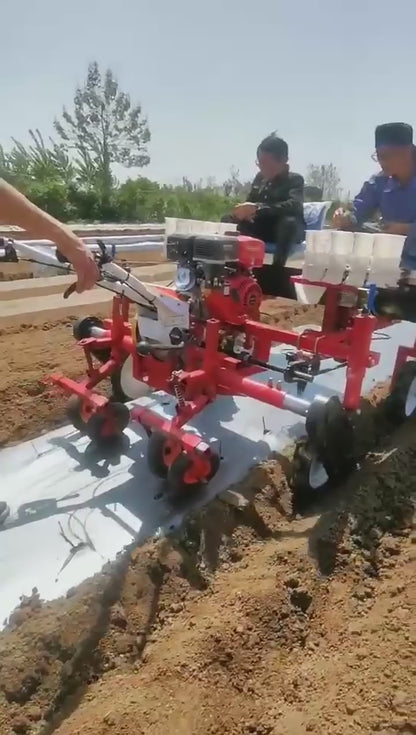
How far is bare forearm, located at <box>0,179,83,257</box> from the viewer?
1.74 meters

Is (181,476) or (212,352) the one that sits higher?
(212,352)

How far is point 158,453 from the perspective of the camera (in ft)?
9.93

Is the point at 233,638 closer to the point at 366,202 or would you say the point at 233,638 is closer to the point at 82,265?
the point at 82,265

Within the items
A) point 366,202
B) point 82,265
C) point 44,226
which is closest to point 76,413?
point 82,265

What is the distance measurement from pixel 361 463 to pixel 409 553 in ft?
2.92

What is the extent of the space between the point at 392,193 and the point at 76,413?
253 centimetres

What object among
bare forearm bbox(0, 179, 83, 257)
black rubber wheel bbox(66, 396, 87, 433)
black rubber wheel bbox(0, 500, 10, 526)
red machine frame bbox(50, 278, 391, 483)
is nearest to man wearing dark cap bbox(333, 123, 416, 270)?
red machine frame bbox(50, 278, 391, 483)

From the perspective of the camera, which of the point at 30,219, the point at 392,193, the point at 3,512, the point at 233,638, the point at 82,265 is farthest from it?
the point at 392,193

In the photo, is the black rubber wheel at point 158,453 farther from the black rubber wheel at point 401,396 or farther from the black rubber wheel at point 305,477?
the black rubber wheel at point 401,396

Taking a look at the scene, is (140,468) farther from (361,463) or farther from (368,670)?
(368,670)

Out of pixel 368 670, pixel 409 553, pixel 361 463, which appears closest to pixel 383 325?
pixel 361 463

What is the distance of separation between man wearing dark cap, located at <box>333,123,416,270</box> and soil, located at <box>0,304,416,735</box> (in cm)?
164

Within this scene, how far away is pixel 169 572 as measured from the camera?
8.25ft

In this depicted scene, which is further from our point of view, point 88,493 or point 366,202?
point 366,202
